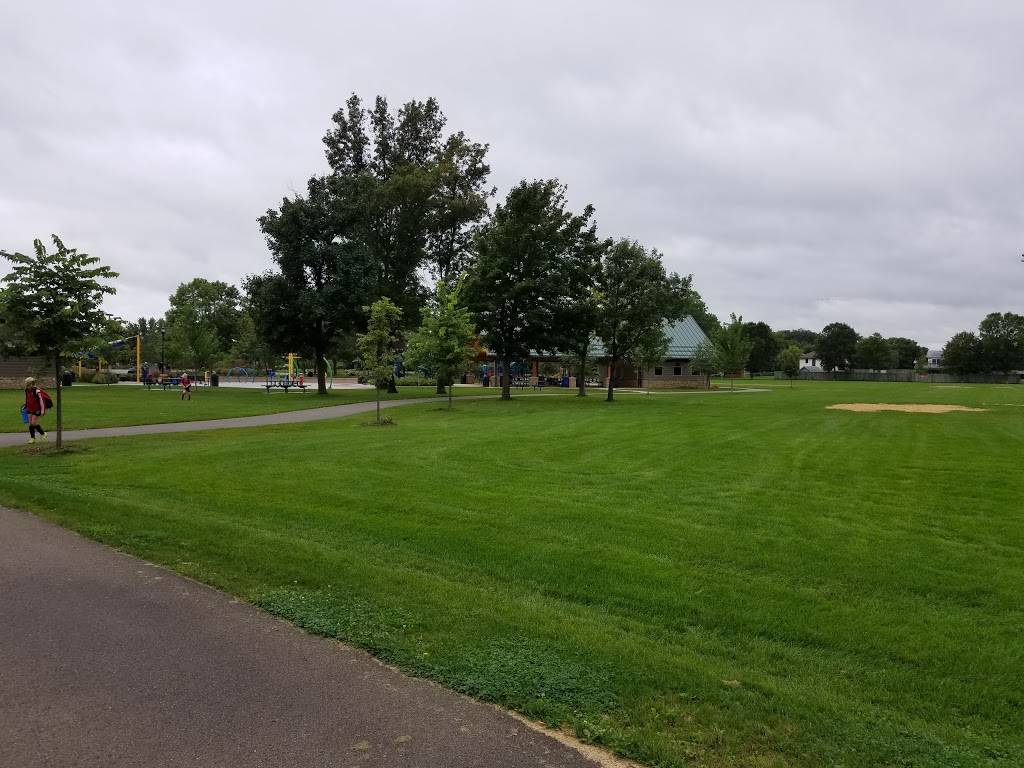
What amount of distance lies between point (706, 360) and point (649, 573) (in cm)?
5418

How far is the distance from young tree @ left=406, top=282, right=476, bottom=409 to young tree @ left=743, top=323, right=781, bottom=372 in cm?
10401

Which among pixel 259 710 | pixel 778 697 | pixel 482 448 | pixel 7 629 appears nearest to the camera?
pixel 259 710

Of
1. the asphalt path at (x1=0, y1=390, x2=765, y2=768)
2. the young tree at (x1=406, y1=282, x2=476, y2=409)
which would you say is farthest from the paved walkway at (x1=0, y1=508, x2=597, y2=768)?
the young tree at (x1=406, y1=282, x2=476, y2=409)

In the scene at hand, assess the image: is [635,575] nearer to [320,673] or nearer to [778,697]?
[778,697]

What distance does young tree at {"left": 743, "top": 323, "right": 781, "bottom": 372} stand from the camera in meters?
123

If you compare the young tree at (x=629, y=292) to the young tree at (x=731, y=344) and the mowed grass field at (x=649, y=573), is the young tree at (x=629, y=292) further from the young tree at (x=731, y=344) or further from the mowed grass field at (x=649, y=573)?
the young tree at (x=731, y=344)

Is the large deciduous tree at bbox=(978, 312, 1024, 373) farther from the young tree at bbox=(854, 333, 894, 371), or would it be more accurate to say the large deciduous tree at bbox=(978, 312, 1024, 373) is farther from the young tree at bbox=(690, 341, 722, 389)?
the young tree at bbox=(690, 341, 722, 389)

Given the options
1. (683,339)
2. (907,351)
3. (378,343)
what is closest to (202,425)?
(378,343)

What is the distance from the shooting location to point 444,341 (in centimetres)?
2747

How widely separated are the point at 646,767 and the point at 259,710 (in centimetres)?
208

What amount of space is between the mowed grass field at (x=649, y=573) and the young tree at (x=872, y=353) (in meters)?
124

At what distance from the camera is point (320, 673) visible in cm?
405

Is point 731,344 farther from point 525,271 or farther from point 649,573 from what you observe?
point 649,573

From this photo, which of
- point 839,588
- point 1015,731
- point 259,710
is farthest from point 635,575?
point 259,710
